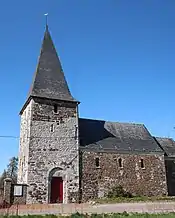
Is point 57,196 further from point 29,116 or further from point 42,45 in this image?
point 42,45

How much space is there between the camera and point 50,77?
96.6ft

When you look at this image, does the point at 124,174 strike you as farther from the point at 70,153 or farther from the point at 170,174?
the point at 170,174

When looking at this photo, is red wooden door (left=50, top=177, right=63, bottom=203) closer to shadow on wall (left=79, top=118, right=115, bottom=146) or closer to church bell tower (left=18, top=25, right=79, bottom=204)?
church bell tower (left=18, top=25, right=79, bottom=204)

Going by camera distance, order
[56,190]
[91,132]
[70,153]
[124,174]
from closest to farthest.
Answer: [56,190] → [70,153] → [124,174] → [91,132]

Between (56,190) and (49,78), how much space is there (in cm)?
1119

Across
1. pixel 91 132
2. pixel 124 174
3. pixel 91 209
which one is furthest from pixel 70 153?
pixel 91 209

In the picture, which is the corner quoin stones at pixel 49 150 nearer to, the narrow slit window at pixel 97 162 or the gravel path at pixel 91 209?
the narrow slit window at pixel 97 162

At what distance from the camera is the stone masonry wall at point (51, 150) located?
25.1 metres

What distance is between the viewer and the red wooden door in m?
25.5

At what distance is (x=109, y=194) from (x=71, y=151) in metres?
5.56

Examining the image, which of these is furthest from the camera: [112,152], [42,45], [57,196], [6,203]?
[42,45]

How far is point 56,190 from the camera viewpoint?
25750 millimetres

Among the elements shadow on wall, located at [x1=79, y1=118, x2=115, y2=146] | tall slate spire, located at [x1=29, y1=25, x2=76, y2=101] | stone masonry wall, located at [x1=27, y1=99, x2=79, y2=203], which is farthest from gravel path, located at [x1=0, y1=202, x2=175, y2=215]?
tall slate spire, located at [x1=29, y1=25, x2=76, y2=101]

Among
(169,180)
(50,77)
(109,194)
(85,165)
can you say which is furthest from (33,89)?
(169,180)
